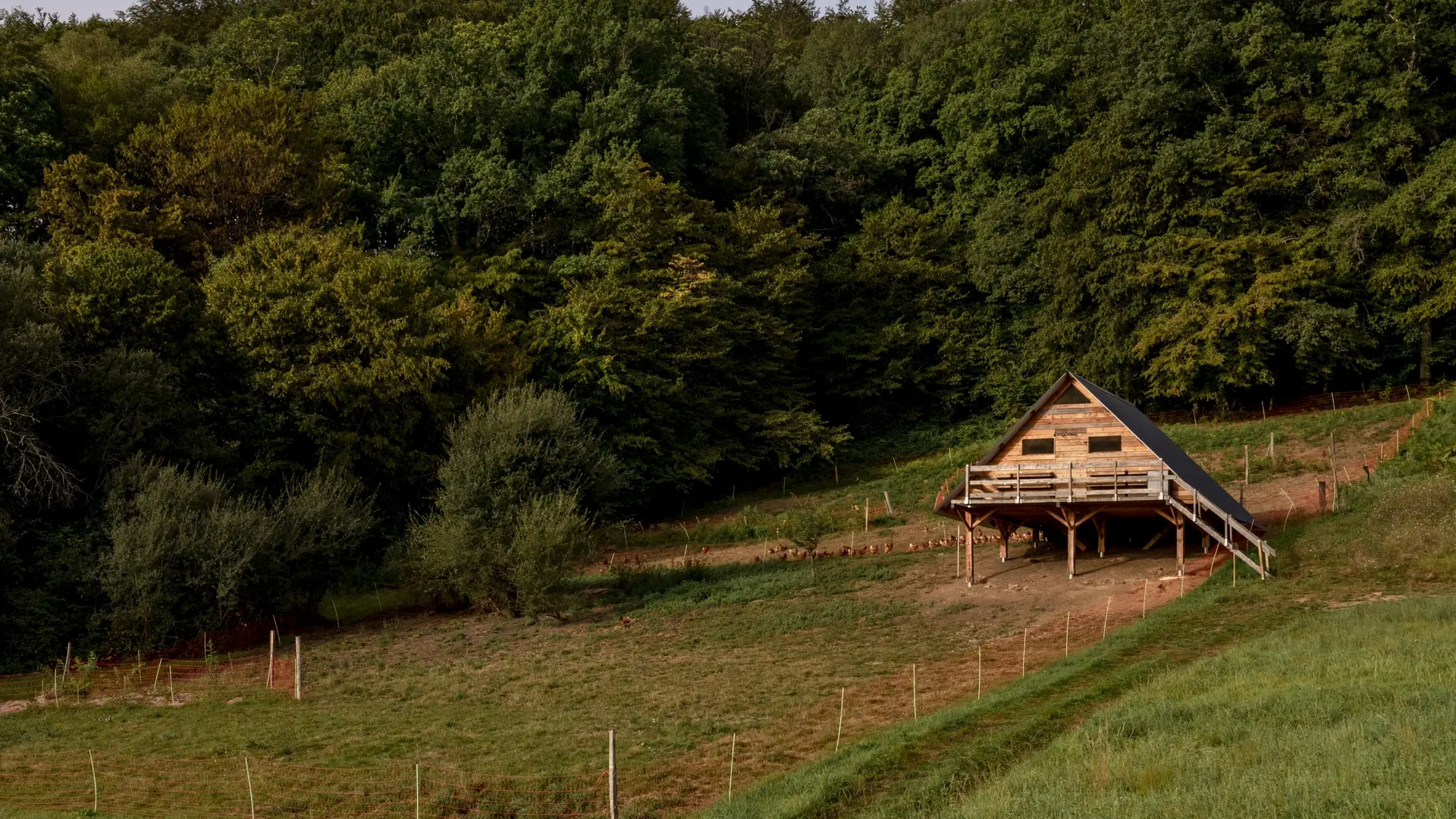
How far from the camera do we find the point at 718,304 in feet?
202

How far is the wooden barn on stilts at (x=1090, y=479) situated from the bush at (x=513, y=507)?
12.3 metres

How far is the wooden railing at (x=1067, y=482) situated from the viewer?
35.1 metres

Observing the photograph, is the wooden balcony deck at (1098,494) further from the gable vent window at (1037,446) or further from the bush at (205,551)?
the bush at (205,551)

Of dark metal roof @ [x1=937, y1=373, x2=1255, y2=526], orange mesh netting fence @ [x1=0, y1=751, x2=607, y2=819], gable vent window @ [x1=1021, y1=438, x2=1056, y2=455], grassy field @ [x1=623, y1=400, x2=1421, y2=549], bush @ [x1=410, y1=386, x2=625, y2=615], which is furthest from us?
grassy field @ [x1=623, y1=400, x2=1421, y2=549]

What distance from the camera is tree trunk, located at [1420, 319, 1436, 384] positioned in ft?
181

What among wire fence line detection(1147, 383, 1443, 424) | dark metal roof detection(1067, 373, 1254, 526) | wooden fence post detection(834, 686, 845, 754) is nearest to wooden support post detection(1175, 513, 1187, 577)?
dark metal roof detection(1067, 373, 1254, 526)

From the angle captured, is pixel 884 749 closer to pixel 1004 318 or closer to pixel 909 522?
pixel 909 522

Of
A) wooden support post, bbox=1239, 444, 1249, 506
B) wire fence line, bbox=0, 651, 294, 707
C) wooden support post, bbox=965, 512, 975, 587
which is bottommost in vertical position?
wire fence line, bbox=0, 651, 294, 707

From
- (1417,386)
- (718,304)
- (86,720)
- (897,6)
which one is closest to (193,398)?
(86,720)

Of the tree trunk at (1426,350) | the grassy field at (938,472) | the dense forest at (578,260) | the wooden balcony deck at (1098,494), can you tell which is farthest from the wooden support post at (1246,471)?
the tree trunk at (1426,350)

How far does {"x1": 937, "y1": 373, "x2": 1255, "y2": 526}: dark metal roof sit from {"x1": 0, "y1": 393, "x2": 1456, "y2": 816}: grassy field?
2091 mm

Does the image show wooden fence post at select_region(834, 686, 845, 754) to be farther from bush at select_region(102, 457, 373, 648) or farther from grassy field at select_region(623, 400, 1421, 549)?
grassy field at select_region(623, 400, 1421, 549)

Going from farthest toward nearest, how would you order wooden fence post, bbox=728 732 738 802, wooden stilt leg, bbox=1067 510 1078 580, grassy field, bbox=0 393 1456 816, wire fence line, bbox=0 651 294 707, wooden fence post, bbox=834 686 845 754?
wooden stilt leg, bbox=1067 510 1078 580
wire fence line, bbox=0 651 294 707
wooden fence post, bbox=834 686 845 754
grassy field, bbox=0 393 1456 816
wooden fence post, bbox=728 732 738 802

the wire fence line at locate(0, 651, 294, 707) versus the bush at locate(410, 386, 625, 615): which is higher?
the bush at locate(410, 386, 625, 615)
